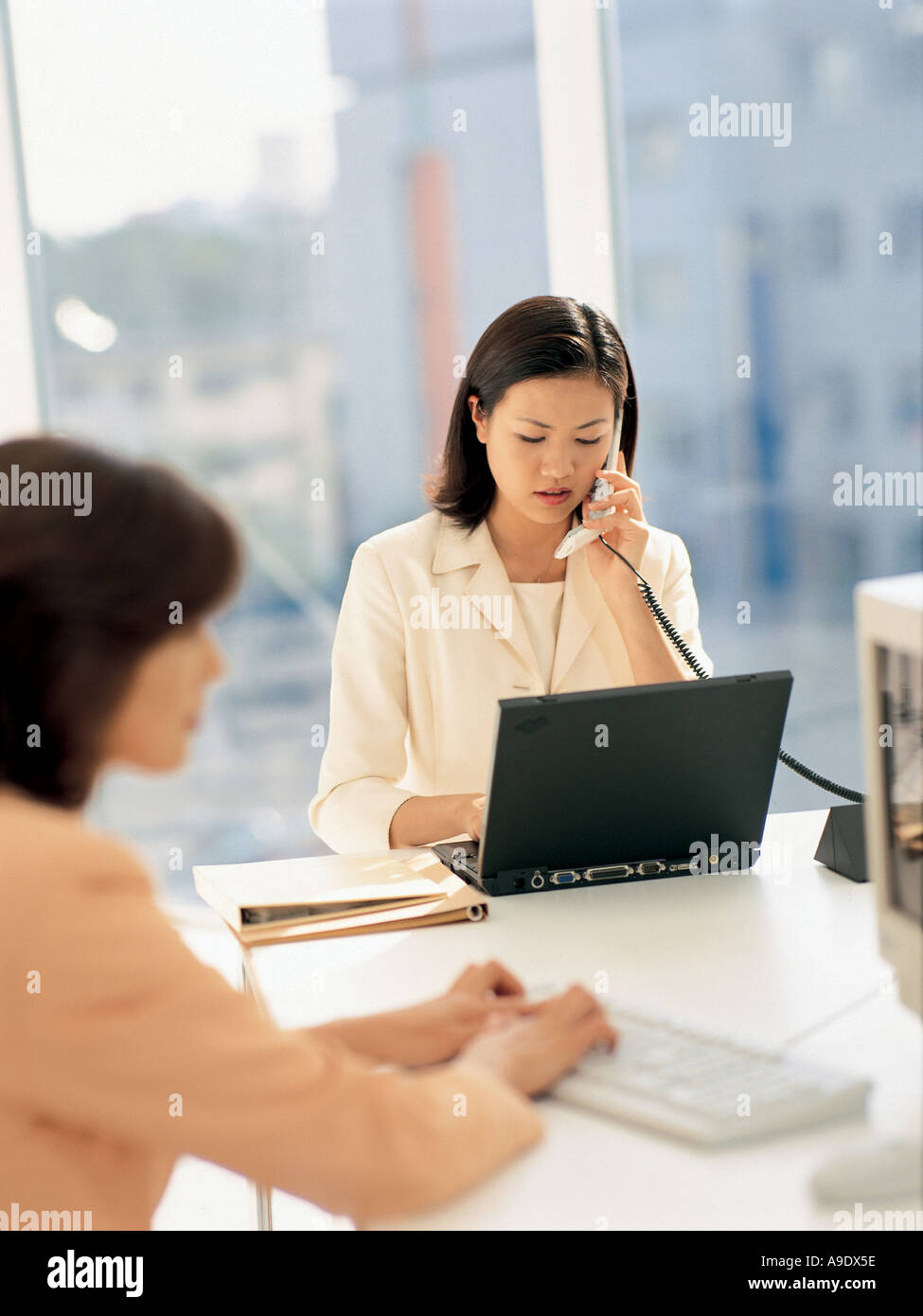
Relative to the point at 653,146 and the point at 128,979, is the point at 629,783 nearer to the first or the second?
→ the point at 128,979

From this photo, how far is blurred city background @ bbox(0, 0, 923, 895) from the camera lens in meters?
3.62

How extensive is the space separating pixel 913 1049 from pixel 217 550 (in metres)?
0.82

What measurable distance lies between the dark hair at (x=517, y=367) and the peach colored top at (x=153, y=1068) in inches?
60.6

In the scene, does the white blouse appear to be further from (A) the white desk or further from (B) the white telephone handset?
(A) the white desk

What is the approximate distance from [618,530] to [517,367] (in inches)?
14.6

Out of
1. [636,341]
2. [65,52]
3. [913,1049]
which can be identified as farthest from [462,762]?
[65,52]

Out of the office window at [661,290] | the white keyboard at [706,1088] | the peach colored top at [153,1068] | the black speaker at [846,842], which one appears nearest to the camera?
the peach colored top at [153,1068]

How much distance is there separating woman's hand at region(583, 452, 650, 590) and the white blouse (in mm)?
97

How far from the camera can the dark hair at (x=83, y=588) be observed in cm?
106

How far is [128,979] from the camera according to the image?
1.00 meters

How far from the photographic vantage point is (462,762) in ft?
8.17

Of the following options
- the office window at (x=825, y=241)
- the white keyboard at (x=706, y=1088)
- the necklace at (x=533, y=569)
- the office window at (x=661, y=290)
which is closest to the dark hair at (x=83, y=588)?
the white keyboard at (x=706, y=1088)

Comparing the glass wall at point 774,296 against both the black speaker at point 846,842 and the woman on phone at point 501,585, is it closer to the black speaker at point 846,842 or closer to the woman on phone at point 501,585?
the woman on phone at point 501,585

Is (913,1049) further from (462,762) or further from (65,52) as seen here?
(65,52)
